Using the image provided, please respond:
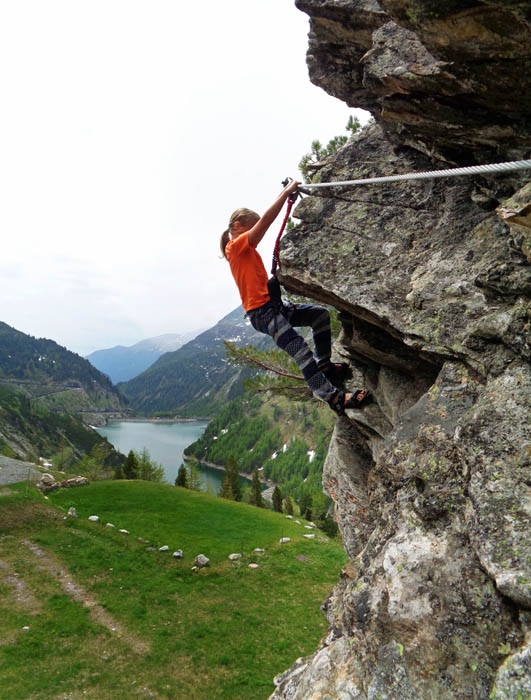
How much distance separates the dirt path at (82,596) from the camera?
14.5 metres

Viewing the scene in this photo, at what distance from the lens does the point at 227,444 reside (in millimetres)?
174875

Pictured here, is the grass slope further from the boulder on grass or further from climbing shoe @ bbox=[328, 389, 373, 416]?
climbing shoe @ bbox=[328, 389, 373, 416]

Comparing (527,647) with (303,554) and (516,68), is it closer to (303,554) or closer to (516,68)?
(516,68)

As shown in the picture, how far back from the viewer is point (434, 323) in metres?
5.56

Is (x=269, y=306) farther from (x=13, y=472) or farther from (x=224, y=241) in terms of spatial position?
(x=13, y=472)

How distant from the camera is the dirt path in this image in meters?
14.5

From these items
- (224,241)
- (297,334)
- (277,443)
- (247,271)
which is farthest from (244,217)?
(277,443)

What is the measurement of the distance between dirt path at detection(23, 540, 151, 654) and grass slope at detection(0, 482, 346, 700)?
0.06m

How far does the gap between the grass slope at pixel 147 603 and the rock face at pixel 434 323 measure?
33.5 ft

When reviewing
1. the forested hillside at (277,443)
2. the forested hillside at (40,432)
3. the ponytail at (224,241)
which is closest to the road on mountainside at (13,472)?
the ponytail at (224,241)

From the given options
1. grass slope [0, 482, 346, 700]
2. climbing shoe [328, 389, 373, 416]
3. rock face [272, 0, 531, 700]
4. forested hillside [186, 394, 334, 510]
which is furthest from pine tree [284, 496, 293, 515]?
forested hillside [186, 394, 334, 510]

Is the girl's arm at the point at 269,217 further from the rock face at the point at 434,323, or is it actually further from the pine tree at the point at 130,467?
the pine tree at the point at 130,467

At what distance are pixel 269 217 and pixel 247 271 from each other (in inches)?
39.7

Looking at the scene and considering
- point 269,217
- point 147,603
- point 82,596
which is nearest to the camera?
point 269,217
